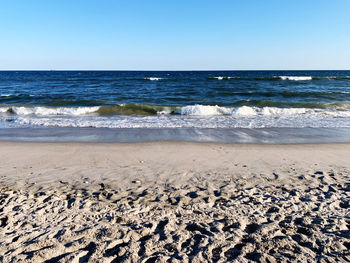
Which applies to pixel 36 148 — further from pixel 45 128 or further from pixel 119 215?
pixel 119 215

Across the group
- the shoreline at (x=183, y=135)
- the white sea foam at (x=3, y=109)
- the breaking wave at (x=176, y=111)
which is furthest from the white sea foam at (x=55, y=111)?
the shoreline at (x=183, y=135)

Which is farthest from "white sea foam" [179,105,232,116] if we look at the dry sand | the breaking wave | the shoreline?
the dry sand

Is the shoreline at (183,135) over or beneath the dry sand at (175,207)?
beneath

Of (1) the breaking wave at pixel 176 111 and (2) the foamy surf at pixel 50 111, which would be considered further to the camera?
(2) the foamy surf at pixel 50 111

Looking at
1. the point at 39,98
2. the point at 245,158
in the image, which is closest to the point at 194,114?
the point at 245,158

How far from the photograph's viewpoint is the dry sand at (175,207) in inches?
118

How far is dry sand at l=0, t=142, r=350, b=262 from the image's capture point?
9.86 feet

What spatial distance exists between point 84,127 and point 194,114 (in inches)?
270

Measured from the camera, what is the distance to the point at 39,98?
2205 centimetres

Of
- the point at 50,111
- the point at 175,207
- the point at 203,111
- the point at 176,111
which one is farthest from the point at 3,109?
the point at 175,207

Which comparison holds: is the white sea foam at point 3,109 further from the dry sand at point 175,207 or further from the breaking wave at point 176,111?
the dry sand at point 175,207

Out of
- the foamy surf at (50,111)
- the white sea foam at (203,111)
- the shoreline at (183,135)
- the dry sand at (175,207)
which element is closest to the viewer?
the dry sand at (175,207)

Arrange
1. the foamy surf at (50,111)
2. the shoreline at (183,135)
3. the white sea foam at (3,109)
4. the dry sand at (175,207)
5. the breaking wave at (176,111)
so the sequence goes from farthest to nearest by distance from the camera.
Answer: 1. the white sea foam at (3,109)
2. the foamy surf at (50,111)
3. the breaking wave at (176,111)
4. the shoreline at (183,135)
5. the dry sand at (175,207)

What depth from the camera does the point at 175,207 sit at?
13.3 feet
